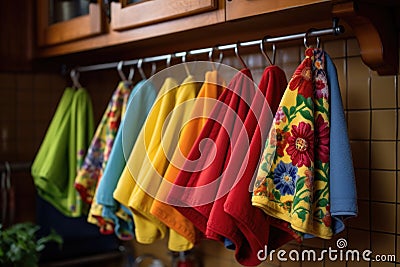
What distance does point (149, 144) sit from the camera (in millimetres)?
1333

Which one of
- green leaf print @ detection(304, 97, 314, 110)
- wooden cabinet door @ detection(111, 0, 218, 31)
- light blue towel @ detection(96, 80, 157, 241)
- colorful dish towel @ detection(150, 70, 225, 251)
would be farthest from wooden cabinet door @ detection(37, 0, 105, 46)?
green leaf print @ detection(304, 97, 314, 110)

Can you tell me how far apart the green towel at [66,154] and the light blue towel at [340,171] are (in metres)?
0.80

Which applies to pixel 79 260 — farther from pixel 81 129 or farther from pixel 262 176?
pixel 262 176

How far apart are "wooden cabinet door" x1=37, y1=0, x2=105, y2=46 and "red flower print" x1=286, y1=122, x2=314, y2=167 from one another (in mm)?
639

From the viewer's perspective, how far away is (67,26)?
158cm

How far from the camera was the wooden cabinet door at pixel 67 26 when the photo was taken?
1464mm

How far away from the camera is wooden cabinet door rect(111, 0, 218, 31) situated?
117 centimetres

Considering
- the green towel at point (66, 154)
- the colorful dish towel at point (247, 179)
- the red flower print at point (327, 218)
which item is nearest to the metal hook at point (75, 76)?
the green towel at point (66, 154)

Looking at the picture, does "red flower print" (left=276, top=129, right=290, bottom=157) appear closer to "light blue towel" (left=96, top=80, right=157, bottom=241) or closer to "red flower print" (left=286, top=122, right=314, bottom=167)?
"red flower print" (left=286, top=122, right=314, bottom=167)

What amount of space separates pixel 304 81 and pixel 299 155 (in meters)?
0.14

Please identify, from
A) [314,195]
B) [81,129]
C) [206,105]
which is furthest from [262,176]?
[81,129]

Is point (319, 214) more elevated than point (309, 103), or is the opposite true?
point (309, 103)

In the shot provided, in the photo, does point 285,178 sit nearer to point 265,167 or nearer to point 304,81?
point 265,167

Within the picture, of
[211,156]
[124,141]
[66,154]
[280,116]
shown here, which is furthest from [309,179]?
[66,154]
